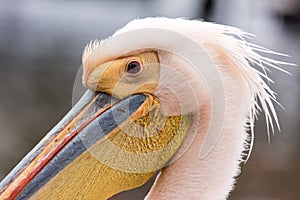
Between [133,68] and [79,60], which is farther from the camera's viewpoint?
[79,60]

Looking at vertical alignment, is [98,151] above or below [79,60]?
above

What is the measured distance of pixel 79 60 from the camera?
634 centimetres

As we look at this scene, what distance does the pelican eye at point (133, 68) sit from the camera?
1718mm

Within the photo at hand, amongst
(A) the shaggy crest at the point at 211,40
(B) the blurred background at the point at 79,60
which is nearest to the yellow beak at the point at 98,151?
(A) the shaggy crest at the point at 211,40

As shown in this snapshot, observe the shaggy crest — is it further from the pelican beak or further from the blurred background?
the blurred background

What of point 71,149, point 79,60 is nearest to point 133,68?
point 71,149

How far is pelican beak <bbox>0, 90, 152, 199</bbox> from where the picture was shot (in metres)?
1.68

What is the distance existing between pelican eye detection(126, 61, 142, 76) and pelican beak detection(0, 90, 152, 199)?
6 centimetres

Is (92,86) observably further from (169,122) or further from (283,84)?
(283,84)

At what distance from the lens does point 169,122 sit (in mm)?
1787

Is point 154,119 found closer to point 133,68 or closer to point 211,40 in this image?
point 133,68

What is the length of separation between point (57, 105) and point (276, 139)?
176 centimetres

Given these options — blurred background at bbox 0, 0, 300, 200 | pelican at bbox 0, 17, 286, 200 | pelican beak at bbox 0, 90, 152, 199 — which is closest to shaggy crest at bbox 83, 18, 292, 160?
pelican at bbox 0, 17, 286, 200

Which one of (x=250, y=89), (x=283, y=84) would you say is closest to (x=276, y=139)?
(x=283, y=84)
